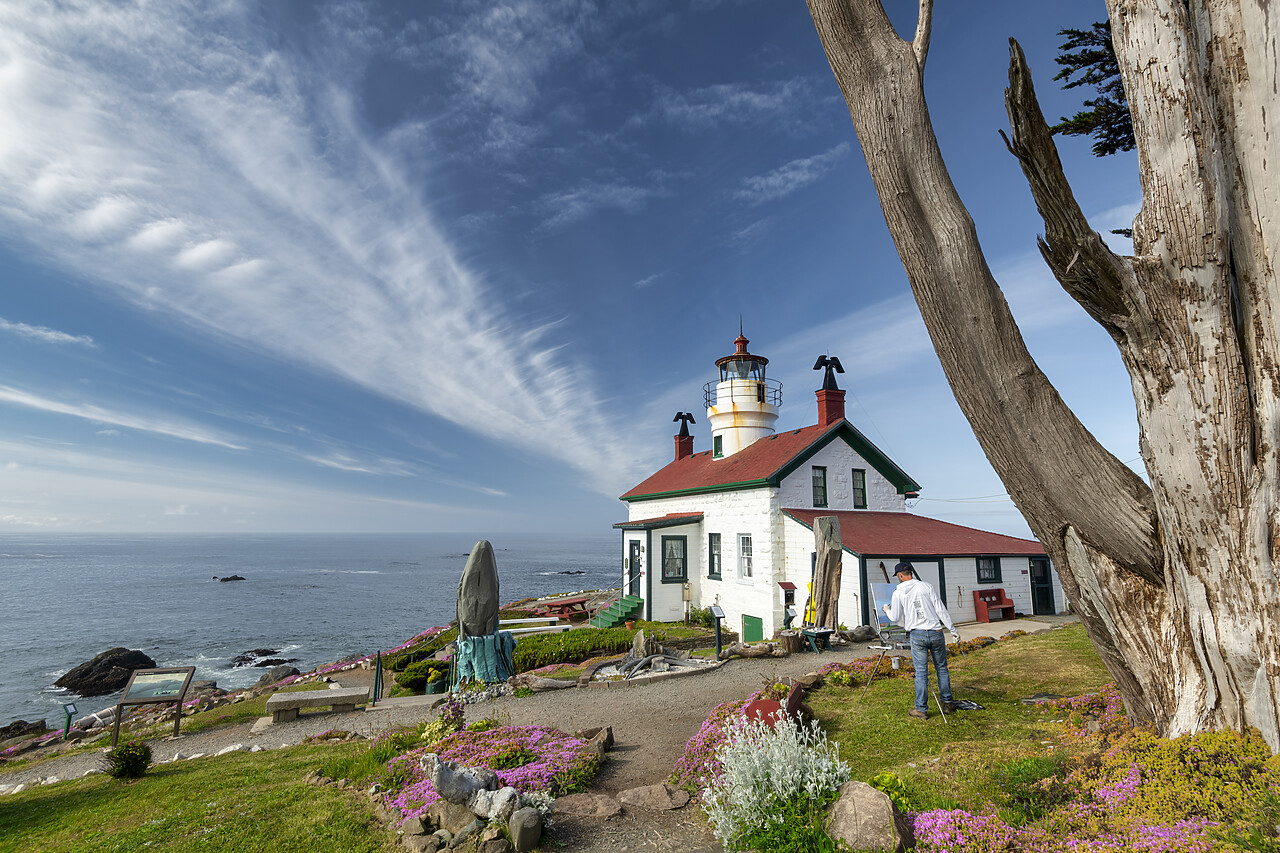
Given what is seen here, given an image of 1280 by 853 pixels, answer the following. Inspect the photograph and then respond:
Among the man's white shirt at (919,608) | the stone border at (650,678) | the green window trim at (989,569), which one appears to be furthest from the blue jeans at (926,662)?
the green window trim at (989,569)

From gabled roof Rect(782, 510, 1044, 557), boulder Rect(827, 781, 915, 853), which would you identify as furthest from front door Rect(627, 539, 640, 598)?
boulder Rect(827, 781, 915, 853)

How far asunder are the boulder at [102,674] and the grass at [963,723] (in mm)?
31056

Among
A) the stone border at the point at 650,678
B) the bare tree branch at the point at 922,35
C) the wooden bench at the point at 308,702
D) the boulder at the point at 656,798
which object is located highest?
the bare tree branch at the point at 922,35

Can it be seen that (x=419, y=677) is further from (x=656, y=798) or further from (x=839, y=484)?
(x=839, y=484)

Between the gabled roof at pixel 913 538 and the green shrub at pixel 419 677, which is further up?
the gabled roof at pixel 913 538

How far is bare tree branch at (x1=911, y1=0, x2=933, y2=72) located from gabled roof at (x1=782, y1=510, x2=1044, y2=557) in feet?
46.7

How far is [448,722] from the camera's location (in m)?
8.60

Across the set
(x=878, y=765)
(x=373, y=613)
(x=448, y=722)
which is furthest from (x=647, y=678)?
(x=373, y=613)

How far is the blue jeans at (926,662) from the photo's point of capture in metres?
A: 7.46

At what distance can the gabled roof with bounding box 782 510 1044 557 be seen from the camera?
17406 mm

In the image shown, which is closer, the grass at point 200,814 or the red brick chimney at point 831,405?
the grass at point 200,814

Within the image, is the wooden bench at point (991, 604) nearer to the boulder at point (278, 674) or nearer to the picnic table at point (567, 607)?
the picnic table at point (567, 607)

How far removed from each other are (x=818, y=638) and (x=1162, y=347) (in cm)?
1146

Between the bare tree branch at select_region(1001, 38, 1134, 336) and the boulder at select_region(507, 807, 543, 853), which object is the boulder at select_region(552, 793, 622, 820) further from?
the bare tree branch at select_region(1001, 38, 1134, 336)
